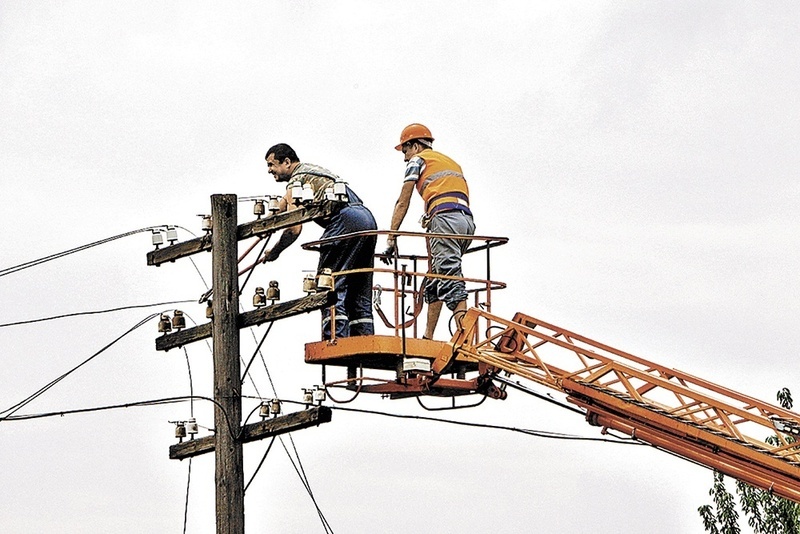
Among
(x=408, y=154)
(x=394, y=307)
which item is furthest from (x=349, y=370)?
(x=408, y=154)

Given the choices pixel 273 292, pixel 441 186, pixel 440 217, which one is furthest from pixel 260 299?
pixel 441 186

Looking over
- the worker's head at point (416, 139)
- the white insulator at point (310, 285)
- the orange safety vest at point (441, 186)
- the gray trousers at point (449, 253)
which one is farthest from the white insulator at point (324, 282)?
the worker's head at point (416, 139)

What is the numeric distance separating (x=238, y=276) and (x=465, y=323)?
9.99 feet

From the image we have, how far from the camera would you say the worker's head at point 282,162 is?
21375 millimetres

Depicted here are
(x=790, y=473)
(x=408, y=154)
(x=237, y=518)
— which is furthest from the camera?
(x=408, y=154)

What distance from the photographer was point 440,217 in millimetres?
21719

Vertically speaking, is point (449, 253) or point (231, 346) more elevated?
point (449, 253)

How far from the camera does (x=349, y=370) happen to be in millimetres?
21766

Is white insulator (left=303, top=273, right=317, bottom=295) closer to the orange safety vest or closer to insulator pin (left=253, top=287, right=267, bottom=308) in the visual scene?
insulator pin (left=253, top=287, right=267, bottom=308)

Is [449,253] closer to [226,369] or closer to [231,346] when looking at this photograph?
[231,346]

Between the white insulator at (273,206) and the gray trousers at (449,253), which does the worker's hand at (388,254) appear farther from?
the white insulator at (273,206)

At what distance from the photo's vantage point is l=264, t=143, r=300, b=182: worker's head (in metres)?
21.4

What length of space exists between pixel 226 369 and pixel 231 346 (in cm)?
29

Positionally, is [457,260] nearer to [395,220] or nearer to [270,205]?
[395,220]
